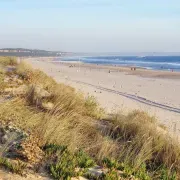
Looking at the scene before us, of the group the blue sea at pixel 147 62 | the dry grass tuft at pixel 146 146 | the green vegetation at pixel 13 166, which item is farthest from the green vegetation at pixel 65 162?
the blue sea at pixel 147 62

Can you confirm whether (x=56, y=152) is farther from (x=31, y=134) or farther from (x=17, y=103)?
(x=17, y=103)

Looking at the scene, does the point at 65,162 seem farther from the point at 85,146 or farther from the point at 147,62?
the point at 147,62

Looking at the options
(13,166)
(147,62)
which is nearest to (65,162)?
(13,166)

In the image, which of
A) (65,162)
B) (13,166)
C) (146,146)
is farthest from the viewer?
(146,146)

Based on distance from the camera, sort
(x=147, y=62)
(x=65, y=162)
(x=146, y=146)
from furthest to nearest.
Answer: (x=147, y=62)
(x=146, y=146)
(x=65, y=162)

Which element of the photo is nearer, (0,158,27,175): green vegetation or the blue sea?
(0,158,27,175): green vegetation

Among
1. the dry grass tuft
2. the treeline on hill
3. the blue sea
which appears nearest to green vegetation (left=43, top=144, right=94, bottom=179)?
the treeline on hill

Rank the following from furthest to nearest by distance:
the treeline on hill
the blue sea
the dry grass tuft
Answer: the blue sea < the dry grass tuft < the treeline on hill

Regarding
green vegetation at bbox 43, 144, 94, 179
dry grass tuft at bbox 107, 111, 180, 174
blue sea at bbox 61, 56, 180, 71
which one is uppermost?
green vegetation at bbox 43, 144, 94, 179

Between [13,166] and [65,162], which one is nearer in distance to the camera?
[13,166]

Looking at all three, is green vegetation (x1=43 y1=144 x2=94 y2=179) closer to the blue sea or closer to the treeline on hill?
the treeline on hill

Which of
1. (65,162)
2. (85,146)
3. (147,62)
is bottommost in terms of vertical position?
(147,62)

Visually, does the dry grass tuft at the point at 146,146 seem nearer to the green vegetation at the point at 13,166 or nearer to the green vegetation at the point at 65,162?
the green vegetation at the point at 65,162

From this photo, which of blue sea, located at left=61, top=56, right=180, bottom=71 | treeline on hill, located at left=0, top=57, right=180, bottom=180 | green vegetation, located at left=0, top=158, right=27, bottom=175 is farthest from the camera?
blue sea, located at left=61, top=56, right=180, bottom=71
